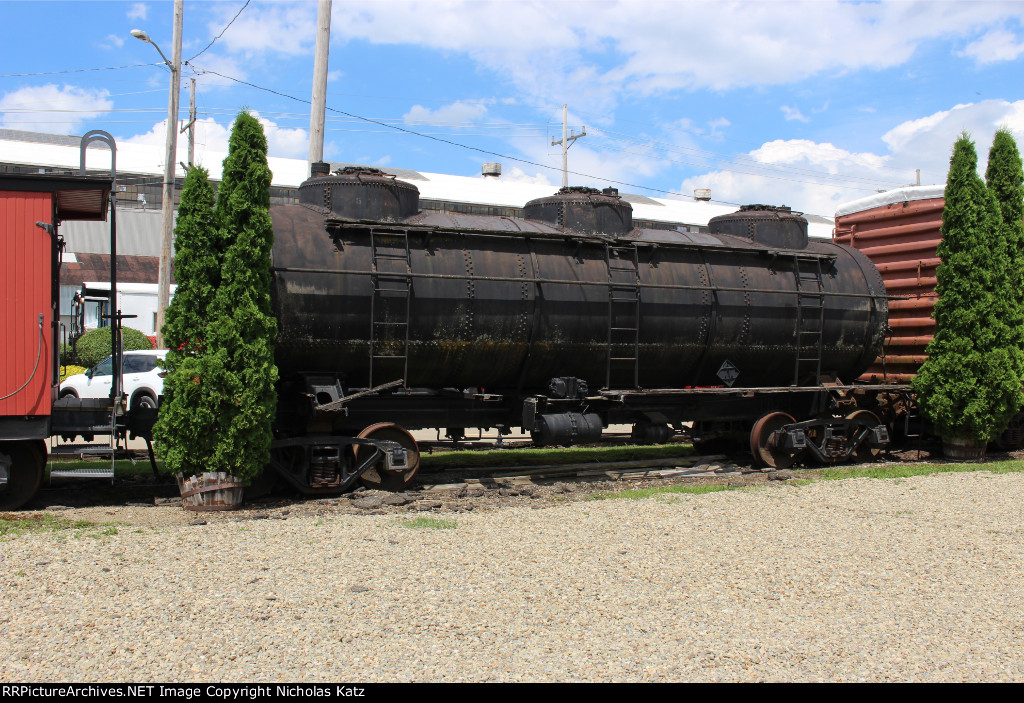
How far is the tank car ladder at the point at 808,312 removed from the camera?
12.2 m

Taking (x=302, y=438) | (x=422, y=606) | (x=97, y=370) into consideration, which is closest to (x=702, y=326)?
(x=302, y=438)

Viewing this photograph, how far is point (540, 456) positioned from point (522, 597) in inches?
311

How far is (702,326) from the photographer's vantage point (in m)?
11.5

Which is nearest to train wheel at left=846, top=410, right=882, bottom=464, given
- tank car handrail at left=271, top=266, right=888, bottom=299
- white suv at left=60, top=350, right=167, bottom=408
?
tank car handrail at left=271, top=266, right=888, bottom=299

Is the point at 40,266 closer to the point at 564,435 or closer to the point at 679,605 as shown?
the point at 564,435

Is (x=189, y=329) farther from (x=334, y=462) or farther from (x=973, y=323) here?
(x=973, y=323)

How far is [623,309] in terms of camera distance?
11.0 meters

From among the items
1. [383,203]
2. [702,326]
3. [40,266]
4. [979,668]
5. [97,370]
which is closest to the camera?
[979,668]

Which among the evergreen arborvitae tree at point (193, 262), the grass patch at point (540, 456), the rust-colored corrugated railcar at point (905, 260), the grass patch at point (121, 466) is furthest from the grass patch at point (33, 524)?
the rust-colored corrugated railcar at point (905, 260)

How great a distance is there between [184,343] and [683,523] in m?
5.60

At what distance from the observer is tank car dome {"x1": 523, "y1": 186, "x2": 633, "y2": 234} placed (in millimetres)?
11398

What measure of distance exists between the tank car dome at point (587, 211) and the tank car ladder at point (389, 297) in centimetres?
250

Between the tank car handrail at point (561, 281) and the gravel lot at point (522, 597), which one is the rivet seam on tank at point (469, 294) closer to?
the tank car handrail at point (561, 281)

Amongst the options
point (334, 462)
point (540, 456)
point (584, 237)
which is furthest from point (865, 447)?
point (334, 462)
